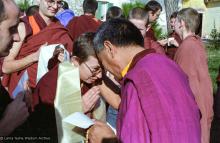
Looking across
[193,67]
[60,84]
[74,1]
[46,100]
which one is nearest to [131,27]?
[60,84]

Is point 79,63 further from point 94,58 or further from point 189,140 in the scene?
point 189,140

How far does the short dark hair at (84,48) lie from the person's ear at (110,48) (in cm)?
53

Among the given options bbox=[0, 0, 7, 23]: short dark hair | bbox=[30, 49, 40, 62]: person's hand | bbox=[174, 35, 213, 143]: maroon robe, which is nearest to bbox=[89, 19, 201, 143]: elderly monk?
bbox=[0, 0, 7, 23]: short dark hair

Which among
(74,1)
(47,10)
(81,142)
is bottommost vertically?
(74,1)

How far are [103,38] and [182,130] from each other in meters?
0.72

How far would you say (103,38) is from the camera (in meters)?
2.89

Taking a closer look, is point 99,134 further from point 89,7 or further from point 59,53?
point 89,7

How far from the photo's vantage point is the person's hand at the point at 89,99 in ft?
10.9

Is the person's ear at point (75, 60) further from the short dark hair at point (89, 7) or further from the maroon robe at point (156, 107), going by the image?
the short dark hair at point (89, 7)

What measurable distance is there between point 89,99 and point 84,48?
15.0 inches

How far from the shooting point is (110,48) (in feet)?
9.44

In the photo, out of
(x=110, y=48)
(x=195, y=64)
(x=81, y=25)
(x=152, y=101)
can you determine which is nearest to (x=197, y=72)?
(x=195, y=64)

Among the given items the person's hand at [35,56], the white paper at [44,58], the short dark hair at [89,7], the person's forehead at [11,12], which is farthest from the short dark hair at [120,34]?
the short dark hair at [89,7]

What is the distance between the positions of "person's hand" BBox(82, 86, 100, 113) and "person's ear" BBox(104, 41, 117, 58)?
1.75 ft
